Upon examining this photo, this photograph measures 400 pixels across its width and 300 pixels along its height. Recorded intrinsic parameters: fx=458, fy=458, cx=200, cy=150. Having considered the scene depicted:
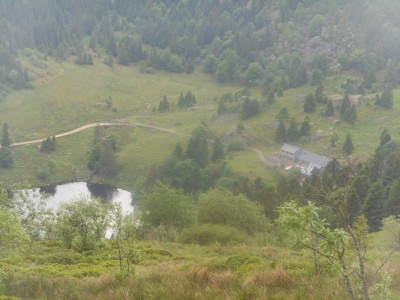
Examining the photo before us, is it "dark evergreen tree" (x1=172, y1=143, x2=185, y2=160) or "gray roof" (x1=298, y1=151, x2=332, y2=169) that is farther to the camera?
"dark evergreen tree" (x1=172, y1=143, x2=185, y2=160)

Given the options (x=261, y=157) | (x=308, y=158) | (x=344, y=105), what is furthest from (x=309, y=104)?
(x=308, y=158)

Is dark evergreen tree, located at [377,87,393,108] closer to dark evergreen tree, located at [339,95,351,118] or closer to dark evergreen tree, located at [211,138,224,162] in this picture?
dark evergreen tree, located at [339,95,351,118]

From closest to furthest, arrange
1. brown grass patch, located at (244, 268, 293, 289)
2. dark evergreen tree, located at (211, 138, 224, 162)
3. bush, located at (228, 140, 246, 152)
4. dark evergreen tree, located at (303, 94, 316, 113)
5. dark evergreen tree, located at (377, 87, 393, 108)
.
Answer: brown grass patch, located at (244, 268, 293, 289)
dark evergreen tree, located at (211, 138, 224, 162)
bush, located at (228, 140, 246, 152)
dark evergreen tree, located at (377, 87, 393, 108)
dark evergreen tree, located at (303, 94, 316, 113)

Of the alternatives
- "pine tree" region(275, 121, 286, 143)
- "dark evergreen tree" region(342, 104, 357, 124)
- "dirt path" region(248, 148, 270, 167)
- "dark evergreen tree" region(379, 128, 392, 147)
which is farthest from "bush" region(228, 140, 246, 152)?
"dark evergreen tree" region(379, 128, 392, 147)

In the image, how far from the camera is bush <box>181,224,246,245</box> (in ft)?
202

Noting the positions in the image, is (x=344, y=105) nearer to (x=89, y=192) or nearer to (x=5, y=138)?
(x=89, y=192)

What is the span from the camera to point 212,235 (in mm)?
62719

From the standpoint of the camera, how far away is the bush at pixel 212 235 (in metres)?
61.4

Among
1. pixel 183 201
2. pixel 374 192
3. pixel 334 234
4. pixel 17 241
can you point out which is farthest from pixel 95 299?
pixel 374 192

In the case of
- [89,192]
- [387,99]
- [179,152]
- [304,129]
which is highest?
[387,99]

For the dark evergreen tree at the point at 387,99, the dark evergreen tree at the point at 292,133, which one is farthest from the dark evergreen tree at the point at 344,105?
the dark evergreen tree at the point at 292,133

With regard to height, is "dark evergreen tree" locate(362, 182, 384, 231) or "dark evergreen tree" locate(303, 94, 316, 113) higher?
"dark evergreen tree" locate(362, 182, 384, 231)

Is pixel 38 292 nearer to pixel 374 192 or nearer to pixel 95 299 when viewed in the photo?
pixel 95 299

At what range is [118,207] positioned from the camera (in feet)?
99.8
